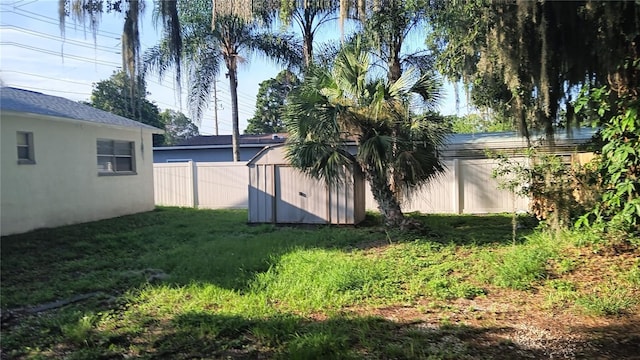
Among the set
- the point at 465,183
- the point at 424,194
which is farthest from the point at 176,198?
the point at 465,183

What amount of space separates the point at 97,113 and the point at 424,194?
29.0 ft

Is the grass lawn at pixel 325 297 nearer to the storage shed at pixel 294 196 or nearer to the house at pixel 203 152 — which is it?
the storage shed at pixel 294 196

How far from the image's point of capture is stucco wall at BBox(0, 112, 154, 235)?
8734mm

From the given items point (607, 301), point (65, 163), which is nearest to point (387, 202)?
point (607, 301)

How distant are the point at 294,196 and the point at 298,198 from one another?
0.34 ft

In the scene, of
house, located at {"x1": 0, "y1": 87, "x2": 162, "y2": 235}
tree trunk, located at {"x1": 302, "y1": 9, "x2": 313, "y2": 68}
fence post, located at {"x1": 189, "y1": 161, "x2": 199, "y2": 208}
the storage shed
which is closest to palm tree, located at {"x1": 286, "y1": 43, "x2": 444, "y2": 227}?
the storage shed

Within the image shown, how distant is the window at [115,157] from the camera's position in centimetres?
1155

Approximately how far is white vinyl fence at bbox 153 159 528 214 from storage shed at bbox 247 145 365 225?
2.70 m

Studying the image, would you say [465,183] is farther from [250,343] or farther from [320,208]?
[250,343]

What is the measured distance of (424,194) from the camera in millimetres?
12180

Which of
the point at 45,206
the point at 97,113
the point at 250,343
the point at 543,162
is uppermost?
the point at 97,113

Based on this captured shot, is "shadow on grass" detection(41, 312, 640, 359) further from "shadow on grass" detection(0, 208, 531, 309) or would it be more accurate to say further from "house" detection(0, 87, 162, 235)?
"house" detection(0, 87, 162, 235)

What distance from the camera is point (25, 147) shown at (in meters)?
9.23

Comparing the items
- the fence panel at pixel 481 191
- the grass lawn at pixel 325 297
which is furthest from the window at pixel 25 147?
the fence panel at pixel 481 191
